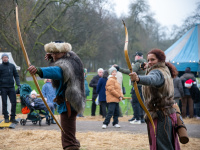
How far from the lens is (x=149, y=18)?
3656 cm

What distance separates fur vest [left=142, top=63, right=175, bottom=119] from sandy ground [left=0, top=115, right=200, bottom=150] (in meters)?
2.45

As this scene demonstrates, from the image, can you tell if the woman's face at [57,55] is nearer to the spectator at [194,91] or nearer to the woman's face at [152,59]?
the woman's face at [152,59]

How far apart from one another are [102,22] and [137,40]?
6870 mm

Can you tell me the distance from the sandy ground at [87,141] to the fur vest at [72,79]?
2075 millimetres

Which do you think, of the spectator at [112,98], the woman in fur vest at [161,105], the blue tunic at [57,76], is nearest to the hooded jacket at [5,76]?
the spectator at [112,98]

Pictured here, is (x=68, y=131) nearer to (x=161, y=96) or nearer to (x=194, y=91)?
(x=161, y=96)

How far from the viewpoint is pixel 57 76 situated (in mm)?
4008

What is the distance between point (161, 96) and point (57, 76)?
141 centimetres

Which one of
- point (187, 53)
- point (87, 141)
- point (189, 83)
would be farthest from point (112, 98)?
point (187, 53)

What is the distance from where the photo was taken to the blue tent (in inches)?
539

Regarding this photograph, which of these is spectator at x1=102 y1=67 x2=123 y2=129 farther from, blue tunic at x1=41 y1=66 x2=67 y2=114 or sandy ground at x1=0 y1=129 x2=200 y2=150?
blue tunic at x1=41 y1=66 x2=67 y2=114

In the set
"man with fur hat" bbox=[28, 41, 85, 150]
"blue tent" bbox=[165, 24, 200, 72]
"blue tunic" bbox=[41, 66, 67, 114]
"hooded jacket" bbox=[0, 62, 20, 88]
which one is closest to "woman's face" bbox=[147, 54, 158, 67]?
"man with fur hat" bbox=[28, 41, 85, 150]

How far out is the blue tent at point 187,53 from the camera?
1370 cm

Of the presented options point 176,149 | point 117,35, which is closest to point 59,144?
point 176,149
